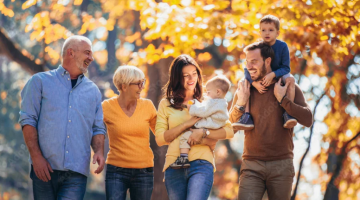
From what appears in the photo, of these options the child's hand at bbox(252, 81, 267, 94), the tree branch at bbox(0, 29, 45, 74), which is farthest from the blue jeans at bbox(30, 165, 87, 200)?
the tree branch at bbox(0, 29, 45, 74)

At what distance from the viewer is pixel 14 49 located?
7969 mm

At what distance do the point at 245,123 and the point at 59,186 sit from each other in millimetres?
1751

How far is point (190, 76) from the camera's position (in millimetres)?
4320

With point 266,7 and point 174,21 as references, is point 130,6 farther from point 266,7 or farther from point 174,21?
point 266,7

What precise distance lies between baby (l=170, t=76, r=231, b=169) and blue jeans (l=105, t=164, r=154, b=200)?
45 centimetres

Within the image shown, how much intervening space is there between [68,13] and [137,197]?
12440 mm

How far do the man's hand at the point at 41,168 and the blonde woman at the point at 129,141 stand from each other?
0.63m

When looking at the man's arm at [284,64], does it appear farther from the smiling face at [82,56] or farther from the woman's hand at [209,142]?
the smiling face at [82,56]

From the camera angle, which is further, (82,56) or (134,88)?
(134,88)

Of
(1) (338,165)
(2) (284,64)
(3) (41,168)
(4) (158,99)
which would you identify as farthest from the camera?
(1) (338,165)

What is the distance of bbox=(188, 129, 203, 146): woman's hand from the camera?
414cm

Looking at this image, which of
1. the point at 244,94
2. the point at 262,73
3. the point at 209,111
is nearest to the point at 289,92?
the point at 262,73

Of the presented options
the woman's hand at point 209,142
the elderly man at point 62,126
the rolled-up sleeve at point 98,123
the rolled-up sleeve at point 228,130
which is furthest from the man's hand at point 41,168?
the rolled-up sleeve at point 228,130

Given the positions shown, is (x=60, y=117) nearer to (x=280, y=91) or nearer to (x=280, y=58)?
(x=280, y=91)
